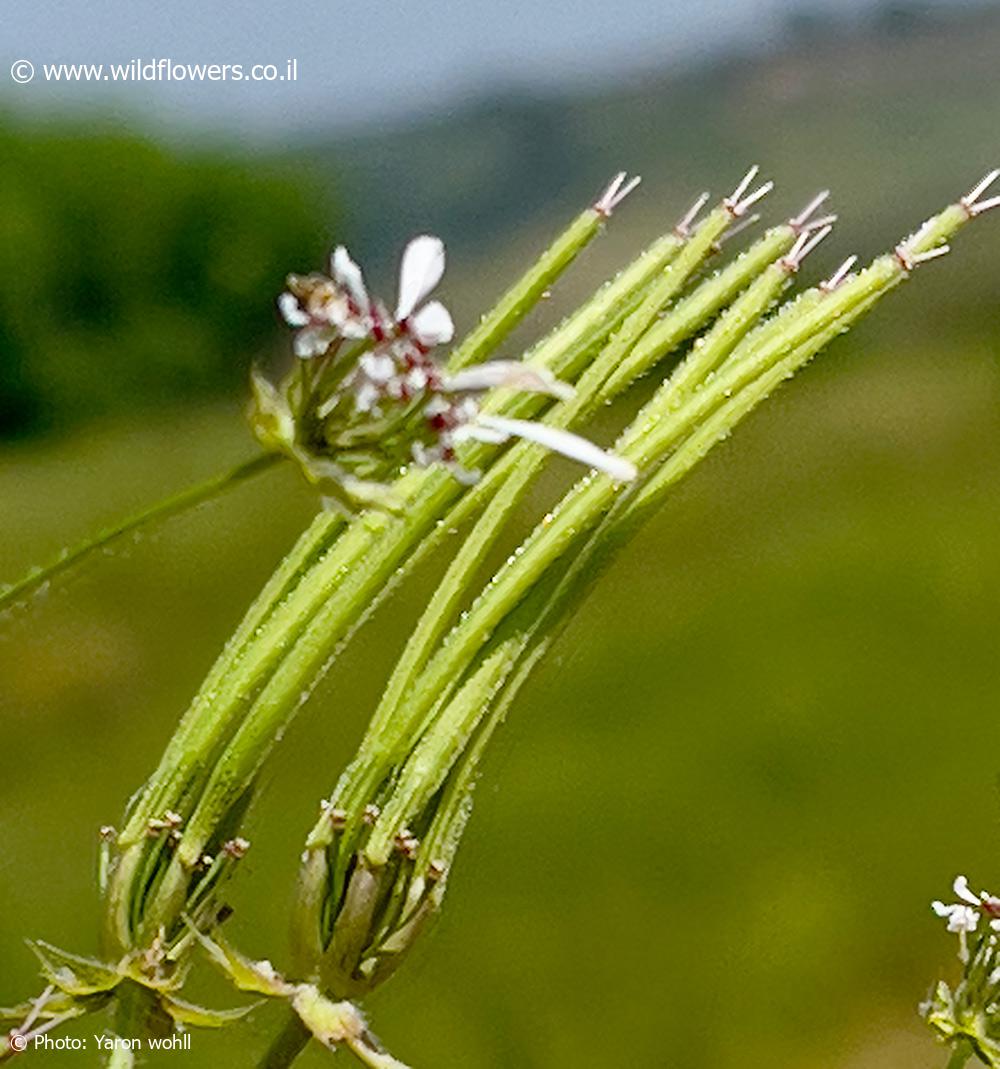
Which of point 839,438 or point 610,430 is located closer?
point 610,430

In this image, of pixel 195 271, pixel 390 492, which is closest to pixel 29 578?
pixel 390 492

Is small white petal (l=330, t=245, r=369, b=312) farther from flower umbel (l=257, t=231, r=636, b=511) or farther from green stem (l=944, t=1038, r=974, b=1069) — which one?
green stem (l=944, t=1038, r=974, b=1069)

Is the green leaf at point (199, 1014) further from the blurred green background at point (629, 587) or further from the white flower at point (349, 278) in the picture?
the blurred green background at point (629, 587)

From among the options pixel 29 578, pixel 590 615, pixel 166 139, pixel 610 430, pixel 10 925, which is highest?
pixel 166 139

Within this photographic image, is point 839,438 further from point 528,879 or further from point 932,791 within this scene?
point 528,879

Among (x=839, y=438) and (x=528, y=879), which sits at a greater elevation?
(x=839, y=438)

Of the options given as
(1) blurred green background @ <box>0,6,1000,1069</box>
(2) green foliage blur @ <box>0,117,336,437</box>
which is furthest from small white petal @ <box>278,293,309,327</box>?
(2) green foliage blur @ <box>0,117,336,437</box>
